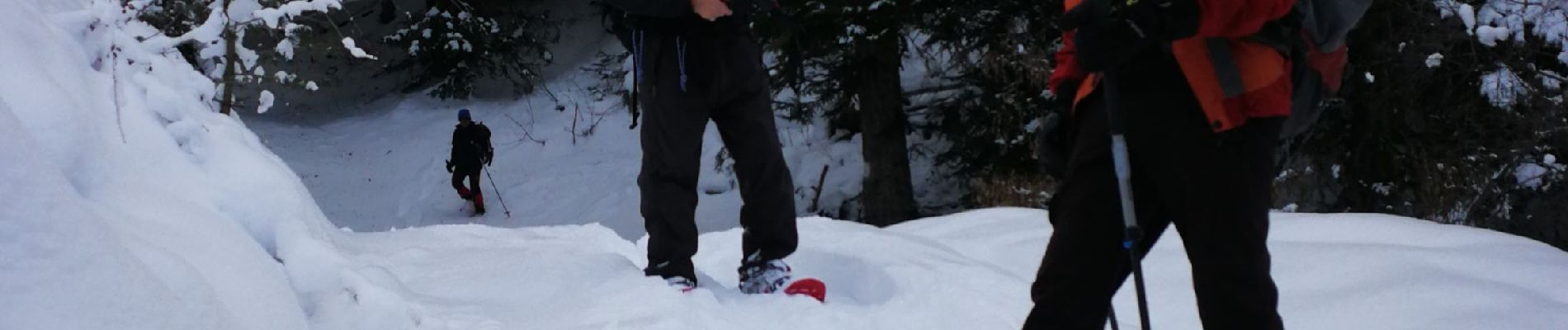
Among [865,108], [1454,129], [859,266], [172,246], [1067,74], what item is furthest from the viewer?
[865,108]

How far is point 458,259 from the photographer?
13.2ft

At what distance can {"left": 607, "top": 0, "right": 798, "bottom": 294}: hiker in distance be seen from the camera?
3.57m

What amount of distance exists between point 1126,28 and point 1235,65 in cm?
20

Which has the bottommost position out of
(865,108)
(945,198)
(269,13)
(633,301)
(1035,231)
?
(945,198)

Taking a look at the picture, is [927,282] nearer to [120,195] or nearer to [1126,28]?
[1126,28]

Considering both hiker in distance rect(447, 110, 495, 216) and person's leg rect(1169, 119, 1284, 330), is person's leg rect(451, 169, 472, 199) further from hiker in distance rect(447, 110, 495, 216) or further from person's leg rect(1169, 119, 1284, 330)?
person's leg rect(1169, 119, 1284, 330)

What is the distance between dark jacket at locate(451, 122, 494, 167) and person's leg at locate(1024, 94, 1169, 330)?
43.4 ft

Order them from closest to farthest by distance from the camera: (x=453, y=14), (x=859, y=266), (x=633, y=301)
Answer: (x=633, y=301), (x=859, y=266), (x=453, y=14)

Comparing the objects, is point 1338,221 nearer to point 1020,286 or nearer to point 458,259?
point 1020,286

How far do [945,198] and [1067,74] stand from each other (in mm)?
11018

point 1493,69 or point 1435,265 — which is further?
point 1493,69

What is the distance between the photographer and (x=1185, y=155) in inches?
84.4

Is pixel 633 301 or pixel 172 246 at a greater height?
pixel 172 246

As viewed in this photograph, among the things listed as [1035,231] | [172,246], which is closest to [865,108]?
[1035,231]
